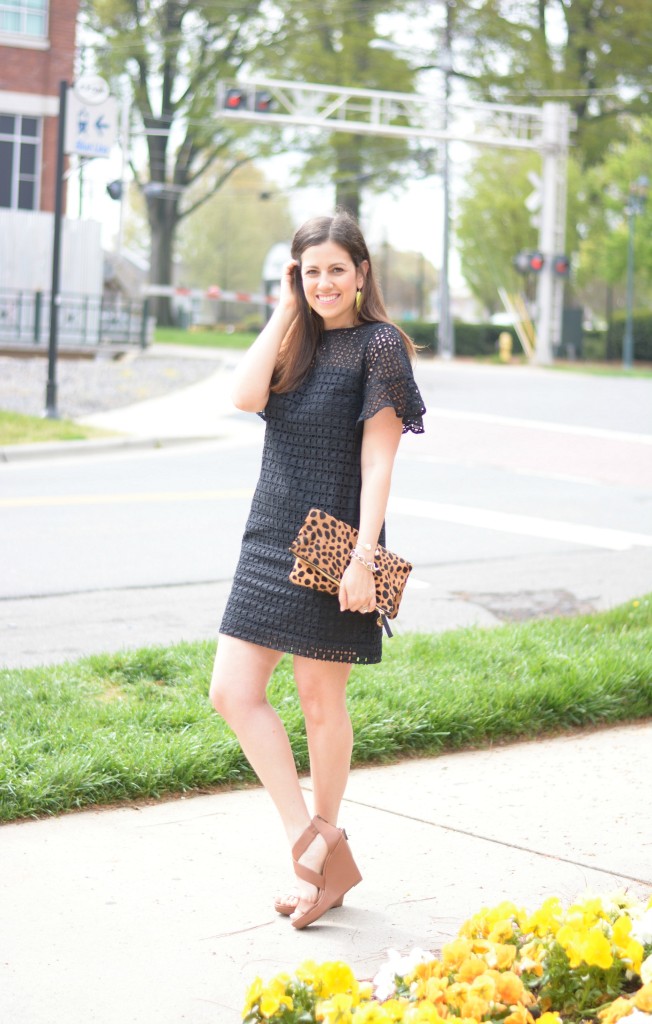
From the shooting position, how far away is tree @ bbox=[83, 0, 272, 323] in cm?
4519

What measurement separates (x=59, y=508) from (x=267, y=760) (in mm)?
8127

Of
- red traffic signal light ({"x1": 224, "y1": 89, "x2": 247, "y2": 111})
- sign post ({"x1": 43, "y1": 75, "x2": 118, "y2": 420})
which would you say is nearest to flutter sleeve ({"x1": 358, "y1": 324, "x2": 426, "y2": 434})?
sign post ({"x1": 43, "y1": 75, "x2": 118, "y2": 420})

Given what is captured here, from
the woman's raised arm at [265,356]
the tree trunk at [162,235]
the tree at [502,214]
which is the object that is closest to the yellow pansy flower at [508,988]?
the woman's raised arm at [265,356]

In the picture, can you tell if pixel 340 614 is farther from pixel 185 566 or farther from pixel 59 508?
pixel 59 508

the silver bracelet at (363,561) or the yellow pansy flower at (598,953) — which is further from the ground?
the silver bracelet at (363,561)

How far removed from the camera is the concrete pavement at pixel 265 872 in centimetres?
316

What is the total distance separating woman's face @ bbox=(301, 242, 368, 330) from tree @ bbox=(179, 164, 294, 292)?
8140 centimetres

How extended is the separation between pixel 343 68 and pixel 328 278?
137 ft

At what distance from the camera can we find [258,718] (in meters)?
3.67

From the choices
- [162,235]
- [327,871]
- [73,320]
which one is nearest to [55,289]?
[73,320]

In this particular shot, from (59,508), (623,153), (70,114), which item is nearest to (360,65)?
(623,153)

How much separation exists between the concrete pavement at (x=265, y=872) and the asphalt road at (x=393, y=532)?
2429 mm

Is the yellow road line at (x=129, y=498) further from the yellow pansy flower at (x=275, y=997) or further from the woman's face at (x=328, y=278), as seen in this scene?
the yellow pansy flower at (x=275, y=997)

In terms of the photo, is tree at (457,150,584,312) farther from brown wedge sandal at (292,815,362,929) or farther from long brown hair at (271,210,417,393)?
brown wedge sandal at (292,815,362,929)
